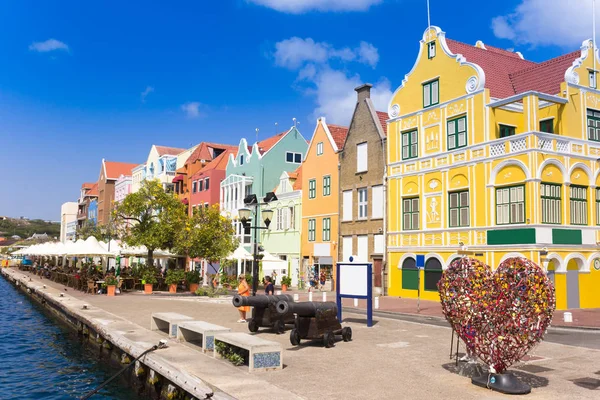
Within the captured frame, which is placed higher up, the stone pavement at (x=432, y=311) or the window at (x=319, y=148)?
the window at (x=319, y=148)

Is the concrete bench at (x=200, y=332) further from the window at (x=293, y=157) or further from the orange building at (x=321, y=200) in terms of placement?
the window at (x=293, y=157)

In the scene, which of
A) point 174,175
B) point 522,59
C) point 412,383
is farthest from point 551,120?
point 174,175

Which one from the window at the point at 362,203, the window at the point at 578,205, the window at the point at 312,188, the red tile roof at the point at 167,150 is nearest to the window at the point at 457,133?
the window at the point at 578,205

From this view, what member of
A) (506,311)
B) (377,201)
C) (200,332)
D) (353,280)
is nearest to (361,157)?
(377,201)

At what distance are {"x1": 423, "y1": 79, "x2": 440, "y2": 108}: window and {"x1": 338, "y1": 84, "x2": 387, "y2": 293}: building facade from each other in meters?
4.75

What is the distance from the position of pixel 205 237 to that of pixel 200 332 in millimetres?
23222

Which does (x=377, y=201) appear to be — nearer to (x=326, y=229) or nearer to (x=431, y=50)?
(x=326, y=229)

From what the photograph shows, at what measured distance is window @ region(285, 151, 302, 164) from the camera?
55.5 m

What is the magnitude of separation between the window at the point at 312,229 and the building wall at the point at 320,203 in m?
0.19

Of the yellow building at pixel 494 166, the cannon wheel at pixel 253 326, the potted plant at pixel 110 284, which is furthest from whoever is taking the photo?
the potted plant at pixel 110 284

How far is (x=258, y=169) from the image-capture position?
5359 centimetres

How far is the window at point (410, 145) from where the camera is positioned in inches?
1364

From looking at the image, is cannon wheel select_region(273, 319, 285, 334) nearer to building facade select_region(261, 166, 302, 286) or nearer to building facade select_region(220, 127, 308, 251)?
building facade select_region(261, 166, 302, 286)

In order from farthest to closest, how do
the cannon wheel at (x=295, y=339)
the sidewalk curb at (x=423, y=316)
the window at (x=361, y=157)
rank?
the window at (x=361, y=157) < the sidewalk curb at (x=423, y=316) < the cannon wheel at (x=295, y=339)
